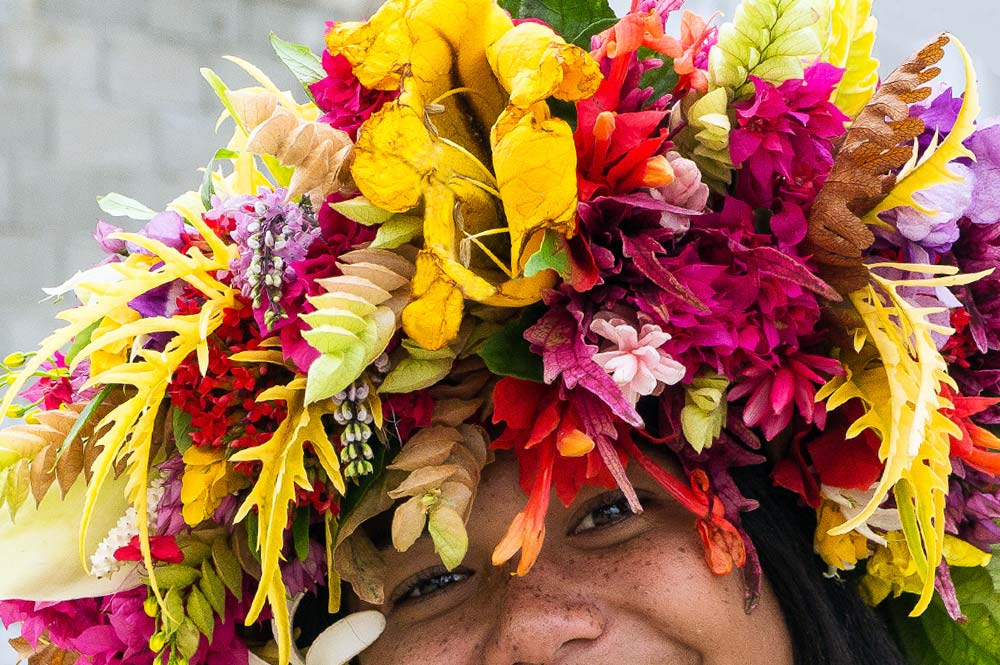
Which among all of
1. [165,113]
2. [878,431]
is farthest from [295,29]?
[878,431]

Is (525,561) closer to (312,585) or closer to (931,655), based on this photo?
(312,585)

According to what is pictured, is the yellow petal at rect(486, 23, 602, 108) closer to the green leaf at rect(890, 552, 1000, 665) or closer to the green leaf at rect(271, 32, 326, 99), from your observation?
the green leaf at rect(271, 32, 326, 99)

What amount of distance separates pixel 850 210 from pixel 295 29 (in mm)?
2295

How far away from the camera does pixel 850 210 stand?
997mm

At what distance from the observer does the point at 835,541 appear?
1136 mm

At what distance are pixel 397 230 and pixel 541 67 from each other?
20 cm

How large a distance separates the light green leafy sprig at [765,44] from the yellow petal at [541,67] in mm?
174

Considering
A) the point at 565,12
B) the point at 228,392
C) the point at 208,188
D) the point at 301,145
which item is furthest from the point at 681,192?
the point at 208,188

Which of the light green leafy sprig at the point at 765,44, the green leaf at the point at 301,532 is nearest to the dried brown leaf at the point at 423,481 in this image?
the green leaf at the point at 301,532

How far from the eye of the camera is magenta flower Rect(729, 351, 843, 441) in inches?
39.4

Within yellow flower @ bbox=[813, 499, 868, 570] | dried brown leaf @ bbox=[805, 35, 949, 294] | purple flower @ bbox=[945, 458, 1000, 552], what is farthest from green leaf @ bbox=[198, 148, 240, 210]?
purple flower @ bbox=[945, 458, 1000, 552]

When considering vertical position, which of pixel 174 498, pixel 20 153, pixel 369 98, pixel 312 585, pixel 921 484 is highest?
pixel 369 98

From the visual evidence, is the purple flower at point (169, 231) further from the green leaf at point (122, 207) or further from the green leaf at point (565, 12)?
the green leaf at point (565, 12)

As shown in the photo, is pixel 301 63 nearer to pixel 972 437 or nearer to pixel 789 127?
pixel 789 127
